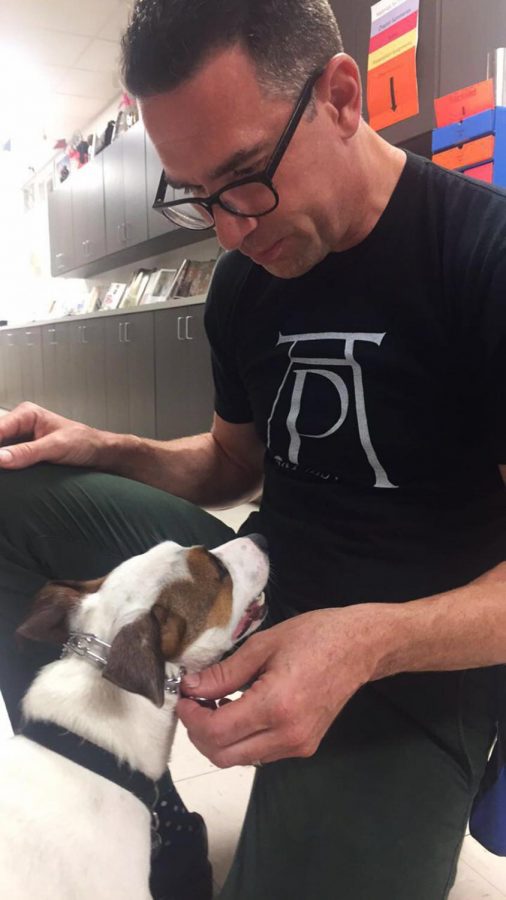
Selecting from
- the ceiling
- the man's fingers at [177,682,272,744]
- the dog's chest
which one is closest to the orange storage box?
the man's fingers at [177,682,272,744]

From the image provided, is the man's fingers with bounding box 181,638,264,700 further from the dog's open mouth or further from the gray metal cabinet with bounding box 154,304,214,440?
the gray metal cabinet with bounding box 154,304,214,440

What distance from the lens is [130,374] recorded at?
453 centimetres

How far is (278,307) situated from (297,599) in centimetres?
48

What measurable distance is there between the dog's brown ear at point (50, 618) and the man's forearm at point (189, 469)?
14.8 inches

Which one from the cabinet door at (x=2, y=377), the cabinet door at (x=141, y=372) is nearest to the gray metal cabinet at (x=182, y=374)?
the cabinet door at (x=141, y=372)

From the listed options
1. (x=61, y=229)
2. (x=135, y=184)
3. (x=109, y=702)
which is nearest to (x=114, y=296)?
(x=135, y=184)

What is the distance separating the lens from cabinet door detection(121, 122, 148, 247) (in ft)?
15.8

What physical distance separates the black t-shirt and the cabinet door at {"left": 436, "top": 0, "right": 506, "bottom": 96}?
136 cm

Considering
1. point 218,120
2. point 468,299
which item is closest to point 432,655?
point 468,299

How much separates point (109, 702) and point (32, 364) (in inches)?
252

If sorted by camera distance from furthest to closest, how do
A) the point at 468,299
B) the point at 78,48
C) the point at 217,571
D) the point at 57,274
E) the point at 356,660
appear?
the point at 57,274 → the point at 78,48 → the point at 217,571 → the point at 468,299 → the point at 356,660

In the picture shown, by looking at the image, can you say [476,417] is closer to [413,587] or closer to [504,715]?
[413,587]

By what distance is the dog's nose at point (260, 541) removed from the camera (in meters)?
1.13

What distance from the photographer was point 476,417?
3.06 ft
